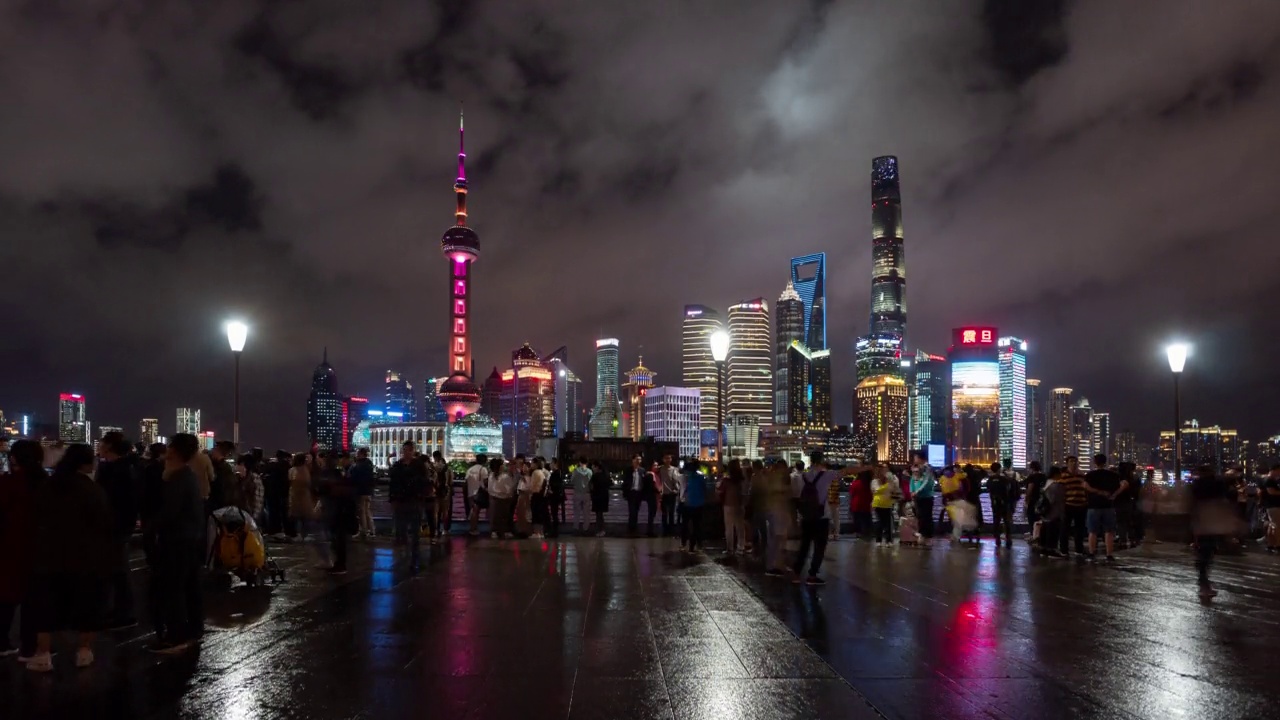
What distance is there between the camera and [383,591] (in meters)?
10.9

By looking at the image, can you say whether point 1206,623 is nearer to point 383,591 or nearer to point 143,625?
point 383,591

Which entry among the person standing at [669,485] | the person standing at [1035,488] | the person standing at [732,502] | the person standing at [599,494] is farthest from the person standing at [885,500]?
the person standing at [599,494]

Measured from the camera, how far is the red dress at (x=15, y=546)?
6633mm

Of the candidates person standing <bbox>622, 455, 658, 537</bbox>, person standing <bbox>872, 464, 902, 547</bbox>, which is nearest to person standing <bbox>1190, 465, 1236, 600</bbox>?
person standing <bbox>872, 464, 902, 547</bbox>

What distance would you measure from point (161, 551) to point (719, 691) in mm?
4699

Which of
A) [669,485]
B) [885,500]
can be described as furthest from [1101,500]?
[669,485]

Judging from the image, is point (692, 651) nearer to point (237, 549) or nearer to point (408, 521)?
point (237, 549)

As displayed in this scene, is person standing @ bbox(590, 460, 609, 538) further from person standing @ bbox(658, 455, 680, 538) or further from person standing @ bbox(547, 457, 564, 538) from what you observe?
person standing @ bbox(658, 455, 680, 538)

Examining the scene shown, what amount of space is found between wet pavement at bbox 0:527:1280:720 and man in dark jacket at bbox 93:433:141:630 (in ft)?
0.90

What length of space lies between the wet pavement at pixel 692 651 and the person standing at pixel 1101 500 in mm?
2301

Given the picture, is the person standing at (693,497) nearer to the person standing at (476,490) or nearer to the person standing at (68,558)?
the person standing at (476,490)

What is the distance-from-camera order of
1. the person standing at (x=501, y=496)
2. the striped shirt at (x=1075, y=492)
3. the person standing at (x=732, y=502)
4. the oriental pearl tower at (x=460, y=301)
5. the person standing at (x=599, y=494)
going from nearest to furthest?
the striped shirt at (x=1075, y=492) → the person standing at (x=732, y=502) → the person standing at (x=501, y=496) → the person standing at (x=599, y=494) → the oriental pearl tower at (x=460, y=301)

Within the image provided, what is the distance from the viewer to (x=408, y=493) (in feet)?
44.0

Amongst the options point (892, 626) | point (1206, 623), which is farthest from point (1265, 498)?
point (892, 626)
